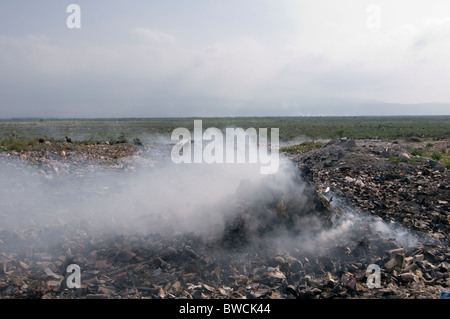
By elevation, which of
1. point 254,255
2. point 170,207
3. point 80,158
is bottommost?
point 254,255

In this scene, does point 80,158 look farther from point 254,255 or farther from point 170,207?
point 254,255

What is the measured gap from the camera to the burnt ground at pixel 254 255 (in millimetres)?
4051

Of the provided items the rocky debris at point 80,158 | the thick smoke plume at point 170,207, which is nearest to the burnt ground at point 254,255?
the thick smoke plume at point 170,207

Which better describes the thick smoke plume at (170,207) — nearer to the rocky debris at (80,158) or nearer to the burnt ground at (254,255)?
the burnt ground at (254,255)

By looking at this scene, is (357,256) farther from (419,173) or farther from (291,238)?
(419,173)

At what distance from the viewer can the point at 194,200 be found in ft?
21.4

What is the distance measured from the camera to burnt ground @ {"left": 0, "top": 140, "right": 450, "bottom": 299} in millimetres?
4051

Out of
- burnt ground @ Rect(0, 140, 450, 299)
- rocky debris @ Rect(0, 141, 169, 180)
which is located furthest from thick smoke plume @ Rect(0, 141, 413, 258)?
rocky debris @ Rect(0, 141, 169, 180)

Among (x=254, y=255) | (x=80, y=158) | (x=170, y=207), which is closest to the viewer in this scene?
(x=254, y=255)

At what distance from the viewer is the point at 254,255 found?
4.88 m

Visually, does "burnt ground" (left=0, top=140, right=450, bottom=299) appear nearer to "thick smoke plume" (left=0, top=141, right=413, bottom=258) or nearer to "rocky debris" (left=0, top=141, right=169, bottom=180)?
"thick smoke plume" (left=0, top=141, right=413, bottom=258)

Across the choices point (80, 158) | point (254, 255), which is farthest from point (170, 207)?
point (80, 158)
